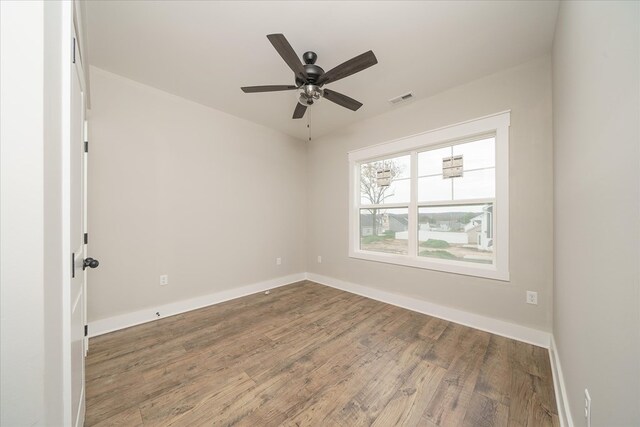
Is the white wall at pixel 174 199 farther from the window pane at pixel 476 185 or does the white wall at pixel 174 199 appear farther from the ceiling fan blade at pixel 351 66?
the window pane at pixel 476 185

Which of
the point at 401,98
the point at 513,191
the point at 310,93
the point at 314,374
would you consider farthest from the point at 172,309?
the point at 513,191

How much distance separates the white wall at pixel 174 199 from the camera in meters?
2.41

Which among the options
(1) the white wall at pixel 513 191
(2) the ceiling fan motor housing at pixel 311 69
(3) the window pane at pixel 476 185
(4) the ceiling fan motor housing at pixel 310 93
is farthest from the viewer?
(3) the window pane at pixel 476 185

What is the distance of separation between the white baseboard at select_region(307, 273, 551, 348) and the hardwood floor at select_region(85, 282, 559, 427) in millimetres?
95

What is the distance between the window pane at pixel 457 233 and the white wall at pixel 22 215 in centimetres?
322

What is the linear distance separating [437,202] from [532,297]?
1298 millimetres

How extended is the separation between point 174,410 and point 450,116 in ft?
12.1

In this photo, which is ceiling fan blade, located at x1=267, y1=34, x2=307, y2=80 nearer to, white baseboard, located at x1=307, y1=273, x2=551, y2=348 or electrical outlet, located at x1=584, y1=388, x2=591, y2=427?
electrical outlet, located at x1=584, y1=388, x2=591, y2=427

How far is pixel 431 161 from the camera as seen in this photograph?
2971 mm

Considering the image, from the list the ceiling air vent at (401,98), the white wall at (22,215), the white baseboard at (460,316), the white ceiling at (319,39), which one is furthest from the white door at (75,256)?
the white baseboard at (460,316)

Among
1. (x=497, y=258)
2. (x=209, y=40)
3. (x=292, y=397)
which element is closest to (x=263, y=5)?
(x=209, y=40)

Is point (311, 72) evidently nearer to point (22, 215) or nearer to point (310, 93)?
point (310, 93)

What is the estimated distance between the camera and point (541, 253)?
2.16 meters

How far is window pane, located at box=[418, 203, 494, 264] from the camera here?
255 centimetres
